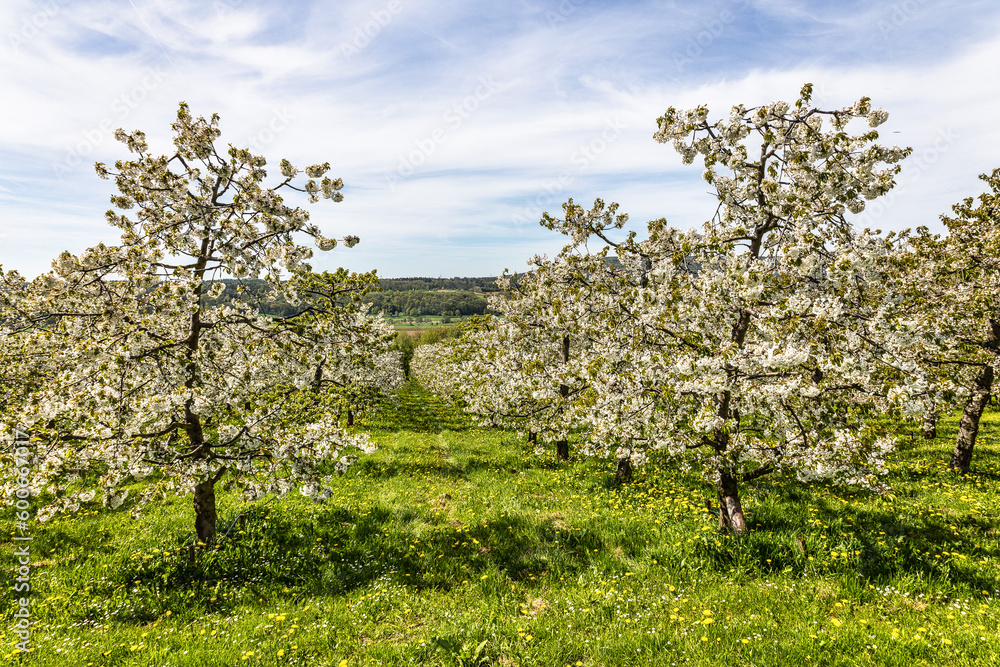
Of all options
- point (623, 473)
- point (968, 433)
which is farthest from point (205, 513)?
point (968, 433)

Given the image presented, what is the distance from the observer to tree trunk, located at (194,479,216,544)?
30.0 ft

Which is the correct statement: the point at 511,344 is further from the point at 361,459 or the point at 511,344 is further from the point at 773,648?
the point at 773,648

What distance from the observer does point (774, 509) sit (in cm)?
1052

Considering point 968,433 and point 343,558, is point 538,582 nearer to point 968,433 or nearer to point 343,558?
point 343,558

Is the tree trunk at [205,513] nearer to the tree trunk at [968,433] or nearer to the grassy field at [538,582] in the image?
the grassy field at [538,582]

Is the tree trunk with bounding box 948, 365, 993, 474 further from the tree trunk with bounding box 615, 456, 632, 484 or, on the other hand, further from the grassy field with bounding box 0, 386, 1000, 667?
the tree trunk with bounding box 615, 456, 632, 484

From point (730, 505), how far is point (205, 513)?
1156 cm

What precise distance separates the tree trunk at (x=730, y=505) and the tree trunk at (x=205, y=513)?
11.1 metres

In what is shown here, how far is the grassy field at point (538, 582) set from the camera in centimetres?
592

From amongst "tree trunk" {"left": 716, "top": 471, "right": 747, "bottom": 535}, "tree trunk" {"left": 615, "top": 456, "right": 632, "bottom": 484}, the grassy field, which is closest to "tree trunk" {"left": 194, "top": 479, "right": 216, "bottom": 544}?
the grassy field

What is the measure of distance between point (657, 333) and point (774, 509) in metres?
5.85

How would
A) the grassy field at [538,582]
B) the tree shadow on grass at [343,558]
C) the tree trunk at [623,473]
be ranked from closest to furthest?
1. the grassy field at [538,582]
2. the tree shadow on grass at [343,558]
3. the tree trunk at [623,473]

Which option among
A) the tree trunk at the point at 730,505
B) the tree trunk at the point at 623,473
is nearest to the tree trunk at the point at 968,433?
the tree trunk at the point at 623,473

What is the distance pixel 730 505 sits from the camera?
9398mm
